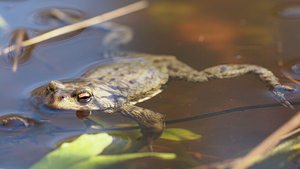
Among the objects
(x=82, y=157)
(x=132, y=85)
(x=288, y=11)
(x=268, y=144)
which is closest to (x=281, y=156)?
(x=268, y=144)

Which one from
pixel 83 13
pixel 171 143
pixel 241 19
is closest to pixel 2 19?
pixel 83 13

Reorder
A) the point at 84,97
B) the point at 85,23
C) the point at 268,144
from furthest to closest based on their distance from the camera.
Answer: the point at 85,23
the point at 84,97
the point at 268,144

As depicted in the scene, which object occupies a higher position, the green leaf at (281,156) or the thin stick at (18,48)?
the thin stick at (18,48)

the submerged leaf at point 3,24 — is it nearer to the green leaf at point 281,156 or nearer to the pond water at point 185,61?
the pond water at point 185,61

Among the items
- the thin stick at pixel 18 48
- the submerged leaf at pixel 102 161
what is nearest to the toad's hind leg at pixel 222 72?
the submerged leaf at pixel 102 161

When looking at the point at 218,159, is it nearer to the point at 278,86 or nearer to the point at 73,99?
the point at 278,86

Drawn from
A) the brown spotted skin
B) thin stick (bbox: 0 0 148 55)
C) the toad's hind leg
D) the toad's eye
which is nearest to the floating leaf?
the brown spotted skin

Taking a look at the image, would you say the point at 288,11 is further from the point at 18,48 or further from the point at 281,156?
the point at 18,48
